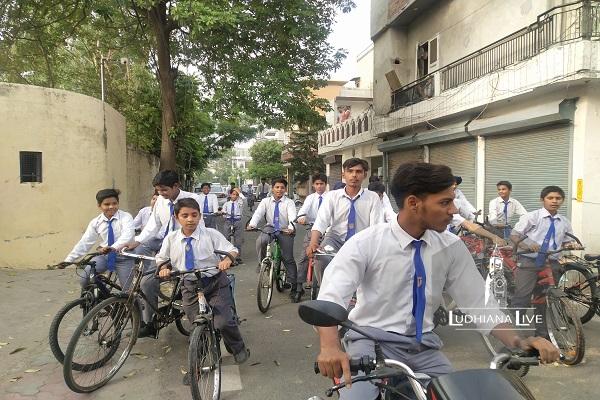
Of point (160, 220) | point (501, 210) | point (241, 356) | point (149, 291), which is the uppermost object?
point (160, 220)

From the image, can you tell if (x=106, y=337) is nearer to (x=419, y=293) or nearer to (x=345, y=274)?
(x=345, y=274)

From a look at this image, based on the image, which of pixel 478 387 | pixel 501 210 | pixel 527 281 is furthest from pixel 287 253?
pixel 478 387

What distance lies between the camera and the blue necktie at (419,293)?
2074mm

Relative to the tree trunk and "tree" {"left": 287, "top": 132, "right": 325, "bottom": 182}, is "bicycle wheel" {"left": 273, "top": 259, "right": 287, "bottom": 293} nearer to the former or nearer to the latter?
the tree trunk

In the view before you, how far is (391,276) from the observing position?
209 centimetres

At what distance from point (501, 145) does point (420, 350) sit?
379 inches

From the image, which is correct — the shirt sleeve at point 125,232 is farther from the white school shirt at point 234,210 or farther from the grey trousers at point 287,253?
the white school shirt at point 234,210

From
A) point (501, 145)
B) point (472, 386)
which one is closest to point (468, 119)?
point (501, 145)

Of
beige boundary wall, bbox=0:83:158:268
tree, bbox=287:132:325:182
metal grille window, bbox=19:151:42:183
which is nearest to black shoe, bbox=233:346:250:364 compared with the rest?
beige boundary wall, bbox=0:83:158:268

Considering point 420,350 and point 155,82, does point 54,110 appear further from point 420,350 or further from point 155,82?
point 420,350

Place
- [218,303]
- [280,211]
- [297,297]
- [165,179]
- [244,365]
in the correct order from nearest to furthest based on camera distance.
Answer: [218,303] < [244,365] < [165,179] < [297,297] < [280,211]

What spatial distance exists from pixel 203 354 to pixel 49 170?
7011 millimetres

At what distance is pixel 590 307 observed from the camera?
16.0 feet

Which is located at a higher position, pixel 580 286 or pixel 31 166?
pixel 31 166
